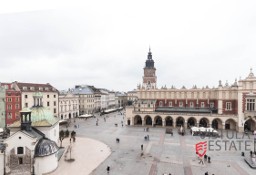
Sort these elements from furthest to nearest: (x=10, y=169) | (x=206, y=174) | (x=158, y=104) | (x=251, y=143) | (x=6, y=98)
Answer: (x=158, y=104) → (x=6, y=98) → (x=251, y=143) → (x=10, y=169) → (x=206, y=174)

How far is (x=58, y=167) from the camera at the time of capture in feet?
70.9

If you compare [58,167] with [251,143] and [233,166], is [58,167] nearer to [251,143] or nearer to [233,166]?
[233,166]

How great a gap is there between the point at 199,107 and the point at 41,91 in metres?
44.8

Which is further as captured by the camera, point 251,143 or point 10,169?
point 251,143

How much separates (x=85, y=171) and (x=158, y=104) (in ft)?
120

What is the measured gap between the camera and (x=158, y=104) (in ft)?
177

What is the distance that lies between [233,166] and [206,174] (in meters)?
5.86

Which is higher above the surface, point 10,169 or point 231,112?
point 231,112

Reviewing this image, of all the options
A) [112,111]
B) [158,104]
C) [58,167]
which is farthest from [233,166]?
[112,111]

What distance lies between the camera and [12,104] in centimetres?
4512

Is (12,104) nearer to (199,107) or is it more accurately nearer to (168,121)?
(168,121)

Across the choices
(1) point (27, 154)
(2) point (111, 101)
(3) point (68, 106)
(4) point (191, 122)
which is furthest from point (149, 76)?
(1) point (27, 154)

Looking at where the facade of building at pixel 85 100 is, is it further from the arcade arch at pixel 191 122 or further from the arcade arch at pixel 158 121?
the arcade arch at pixel 191 122

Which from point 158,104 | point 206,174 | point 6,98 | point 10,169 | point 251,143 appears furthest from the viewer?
point 158,104
